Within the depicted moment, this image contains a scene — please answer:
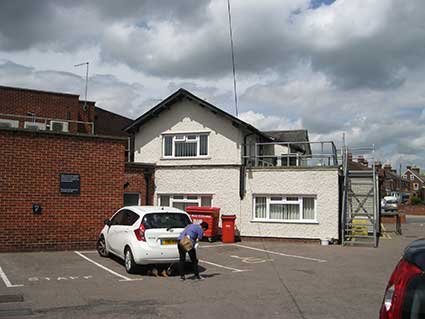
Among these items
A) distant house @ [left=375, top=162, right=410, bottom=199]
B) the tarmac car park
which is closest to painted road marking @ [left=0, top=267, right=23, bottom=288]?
the tarmac car park

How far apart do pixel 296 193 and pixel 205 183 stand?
13.0ft

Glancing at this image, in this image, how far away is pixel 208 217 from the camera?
62.7ft

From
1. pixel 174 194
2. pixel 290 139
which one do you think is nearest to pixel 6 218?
pixel 174 194

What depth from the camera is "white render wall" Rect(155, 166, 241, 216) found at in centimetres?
2030

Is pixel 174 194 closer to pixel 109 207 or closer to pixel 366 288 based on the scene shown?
pixel 109 207

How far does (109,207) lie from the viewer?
15.6 metres

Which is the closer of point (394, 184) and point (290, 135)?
point (290, 135)

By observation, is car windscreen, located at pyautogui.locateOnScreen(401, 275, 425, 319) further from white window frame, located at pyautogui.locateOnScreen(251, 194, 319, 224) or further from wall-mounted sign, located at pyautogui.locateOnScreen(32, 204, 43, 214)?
white window frame, located at pyautogui.locateOnScreen(251, 194, 319, 224)

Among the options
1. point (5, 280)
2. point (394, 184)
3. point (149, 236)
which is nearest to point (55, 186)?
point (149, 236)

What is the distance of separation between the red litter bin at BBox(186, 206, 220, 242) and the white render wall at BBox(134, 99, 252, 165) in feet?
8.60

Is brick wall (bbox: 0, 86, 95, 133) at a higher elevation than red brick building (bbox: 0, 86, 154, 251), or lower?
higher

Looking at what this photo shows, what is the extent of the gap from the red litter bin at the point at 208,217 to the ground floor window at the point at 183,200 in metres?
1.31

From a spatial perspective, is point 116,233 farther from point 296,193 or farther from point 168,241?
point 296,193

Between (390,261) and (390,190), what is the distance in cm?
7340
